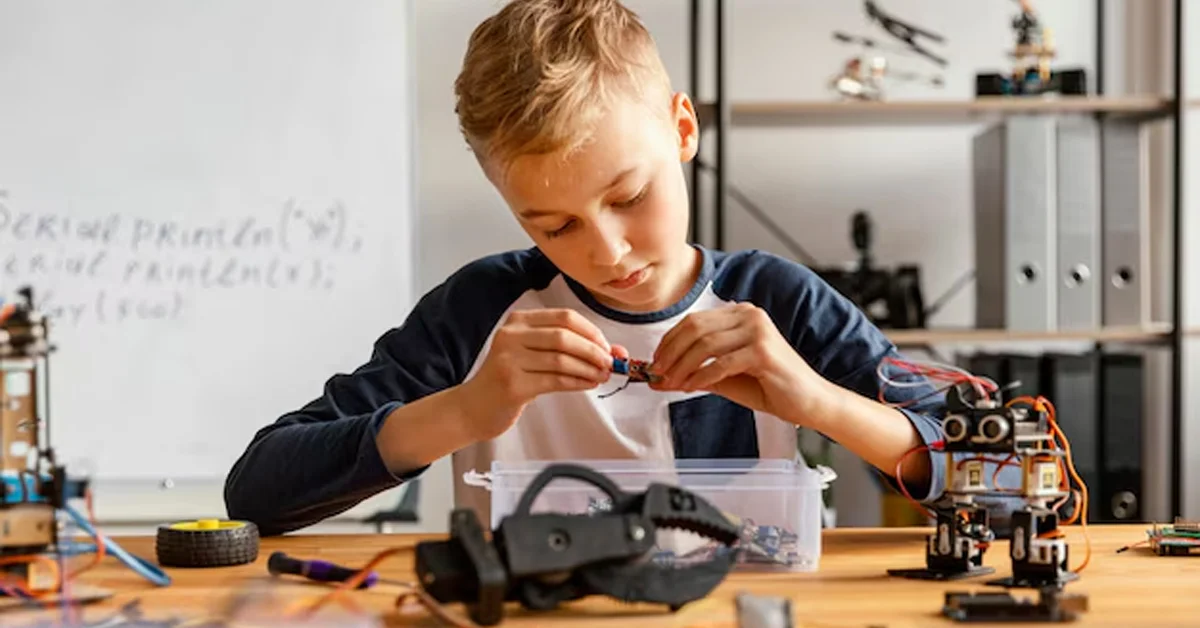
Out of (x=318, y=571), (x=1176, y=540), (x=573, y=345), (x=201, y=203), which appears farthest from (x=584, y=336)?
(x=201, y=203)

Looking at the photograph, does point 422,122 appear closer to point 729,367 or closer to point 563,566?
point 729,367

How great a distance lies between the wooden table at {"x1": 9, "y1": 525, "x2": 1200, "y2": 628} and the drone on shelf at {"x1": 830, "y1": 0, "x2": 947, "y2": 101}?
1.47m

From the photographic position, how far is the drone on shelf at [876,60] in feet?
8.20

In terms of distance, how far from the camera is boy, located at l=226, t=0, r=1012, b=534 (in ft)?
3.59

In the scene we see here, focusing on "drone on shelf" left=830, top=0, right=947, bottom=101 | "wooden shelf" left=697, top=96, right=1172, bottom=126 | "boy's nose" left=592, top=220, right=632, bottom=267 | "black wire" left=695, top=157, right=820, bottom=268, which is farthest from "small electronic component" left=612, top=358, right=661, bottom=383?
"black wire" left=695, top=157, right=820, bottom=268

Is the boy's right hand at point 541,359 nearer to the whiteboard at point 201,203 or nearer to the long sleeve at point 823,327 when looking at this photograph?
the long sleeve at point 823,327

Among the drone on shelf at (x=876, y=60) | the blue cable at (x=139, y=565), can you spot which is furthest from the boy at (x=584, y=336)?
the drone on shelf at (x=876, y=60)

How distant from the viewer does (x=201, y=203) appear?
2408 mm

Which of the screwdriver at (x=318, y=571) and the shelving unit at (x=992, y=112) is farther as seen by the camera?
the shelving unit at (x=992, y=112)

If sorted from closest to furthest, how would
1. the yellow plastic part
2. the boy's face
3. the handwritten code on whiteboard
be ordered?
the yellow plastic part, the boy's face, the handwritten code on whiteboard

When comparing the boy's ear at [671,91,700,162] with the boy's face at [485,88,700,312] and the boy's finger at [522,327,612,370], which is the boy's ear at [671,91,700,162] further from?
the boy's finger at [522,327,612,370]

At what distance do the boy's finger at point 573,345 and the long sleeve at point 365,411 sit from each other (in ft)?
0.73

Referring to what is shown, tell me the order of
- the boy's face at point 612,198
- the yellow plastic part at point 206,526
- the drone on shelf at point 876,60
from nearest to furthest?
1. the yellow plastic part at point 206,526
2. the boy's face at point 612,198
3. the drone on shelf at point 876,60

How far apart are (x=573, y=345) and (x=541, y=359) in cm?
3
